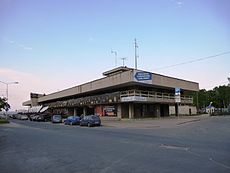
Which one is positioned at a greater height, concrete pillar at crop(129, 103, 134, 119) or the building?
the building

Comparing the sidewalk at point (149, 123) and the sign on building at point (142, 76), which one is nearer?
the sidewalk at point (149, 123)

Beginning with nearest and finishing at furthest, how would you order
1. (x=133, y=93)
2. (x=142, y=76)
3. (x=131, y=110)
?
(x=142, y=76) → (x=133, y=93) → (x=131, y=110)

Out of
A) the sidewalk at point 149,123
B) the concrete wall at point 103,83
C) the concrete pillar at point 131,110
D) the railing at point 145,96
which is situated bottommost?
the sidewalk at point 149,123

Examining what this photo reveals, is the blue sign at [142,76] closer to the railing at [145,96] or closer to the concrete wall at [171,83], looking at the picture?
the concrete wall at [171,83]

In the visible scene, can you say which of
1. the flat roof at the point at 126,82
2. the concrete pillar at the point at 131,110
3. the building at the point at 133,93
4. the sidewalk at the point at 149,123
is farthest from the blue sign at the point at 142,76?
the sidewalk at the point at 149,123

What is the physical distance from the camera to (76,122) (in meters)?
40.0

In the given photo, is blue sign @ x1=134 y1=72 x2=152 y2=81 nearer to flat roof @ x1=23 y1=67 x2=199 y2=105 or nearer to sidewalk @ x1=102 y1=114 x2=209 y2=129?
flat roof @ x1=23 y1=67 x2=199 y2=105

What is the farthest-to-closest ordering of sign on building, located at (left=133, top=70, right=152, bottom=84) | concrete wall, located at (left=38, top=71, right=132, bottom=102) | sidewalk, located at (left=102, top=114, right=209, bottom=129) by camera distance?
concrete wall, located at (left=38, top=71, right=132, bottom=102) < sign on building, located at (left=133, top=70, right=152, bottom=84) < sidewalk, located at (left=102, top=114, right=209, bottom=129)

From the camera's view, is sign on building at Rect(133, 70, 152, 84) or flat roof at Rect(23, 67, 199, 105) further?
flat roof at Rect(23, 67, 199, 105)

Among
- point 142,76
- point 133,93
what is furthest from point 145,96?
point 142,76

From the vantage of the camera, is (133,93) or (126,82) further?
(126,82)

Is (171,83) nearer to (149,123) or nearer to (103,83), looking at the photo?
(103,83)

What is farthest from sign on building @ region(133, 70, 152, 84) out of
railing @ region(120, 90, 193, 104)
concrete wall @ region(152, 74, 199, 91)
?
railing @ region(120, 90, 193, 104)

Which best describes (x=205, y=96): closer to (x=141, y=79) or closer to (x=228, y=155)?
(x=141, y=79)
